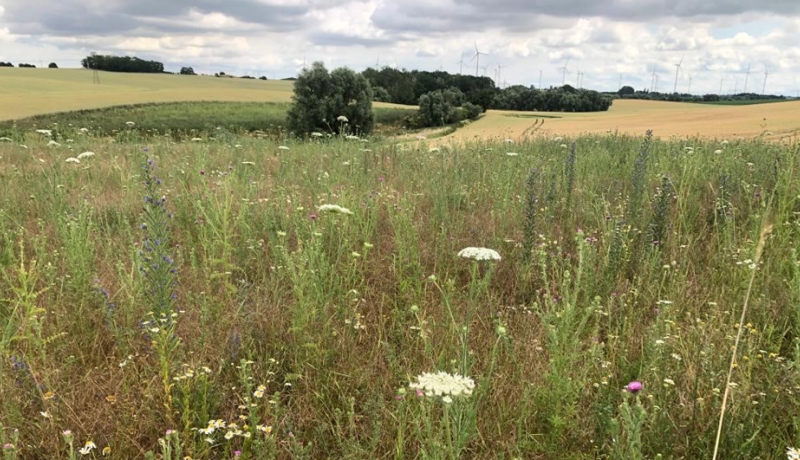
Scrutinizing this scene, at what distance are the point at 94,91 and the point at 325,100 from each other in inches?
1250

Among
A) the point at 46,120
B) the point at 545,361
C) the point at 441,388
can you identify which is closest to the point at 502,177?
the point at 545,361

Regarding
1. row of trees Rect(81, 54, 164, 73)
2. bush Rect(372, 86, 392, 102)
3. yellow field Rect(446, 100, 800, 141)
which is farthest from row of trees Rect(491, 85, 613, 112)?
row of trees Rect(81, 54, 164, 73)

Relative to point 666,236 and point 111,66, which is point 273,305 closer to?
point 666,236

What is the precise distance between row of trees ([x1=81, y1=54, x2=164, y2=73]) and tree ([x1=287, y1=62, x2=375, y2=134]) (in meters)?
59.8

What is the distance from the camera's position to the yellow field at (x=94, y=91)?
129 feet

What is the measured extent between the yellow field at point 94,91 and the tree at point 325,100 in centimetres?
1731

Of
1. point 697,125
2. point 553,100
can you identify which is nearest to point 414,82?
point 553,100

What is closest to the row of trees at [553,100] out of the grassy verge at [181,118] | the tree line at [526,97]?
the tree line at [526,97]

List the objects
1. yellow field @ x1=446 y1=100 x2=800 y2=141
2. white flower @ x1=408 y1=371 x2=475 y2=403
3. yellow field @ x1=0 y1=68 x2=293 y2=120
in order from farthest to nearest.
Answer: yellow field @ x1=0 y1=68 x2=293 y2=120
yellow field @ x1=446 y1=100 x2=800 y2=141
white flower @ x1=408 y1=371 x2=475 y2=403

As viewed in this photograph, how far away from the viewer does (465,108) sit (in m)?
50.6

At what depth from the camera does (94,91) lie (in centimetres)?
5191

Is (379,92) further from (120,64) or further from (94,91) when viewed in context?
(120,64)

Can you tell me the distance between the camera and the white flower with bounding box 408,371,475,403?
150cm

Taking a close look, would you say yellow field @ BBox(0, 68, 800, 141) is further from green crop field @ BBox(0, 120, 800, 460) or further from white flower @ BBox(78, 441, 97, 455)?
white flower @ BBox(78, 441, 97, 455)
